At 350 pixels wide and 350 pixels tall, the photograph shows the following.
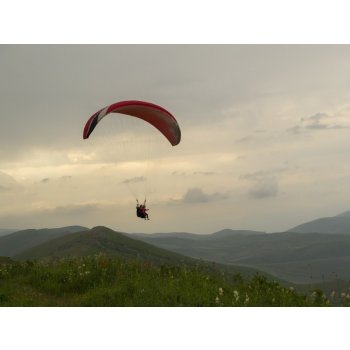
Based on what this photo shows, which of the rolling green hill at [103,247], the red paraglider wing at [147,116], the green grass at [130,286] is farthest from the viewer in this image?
the rolling green hill at [103,247]

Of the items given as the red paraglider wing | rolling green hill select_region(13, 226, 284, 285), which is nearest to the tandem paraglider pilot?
the red paraglider wing

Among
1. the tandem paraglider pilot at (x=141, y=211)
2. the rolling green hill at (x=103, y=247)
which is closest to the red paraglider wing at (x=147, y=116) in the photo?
the tandem paraglider pilot at (x=141, y=211)

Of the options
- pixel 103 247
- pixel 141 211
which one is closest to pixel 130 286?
pixel 141 211

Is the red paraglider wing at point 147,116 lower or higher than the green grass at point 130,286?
higher

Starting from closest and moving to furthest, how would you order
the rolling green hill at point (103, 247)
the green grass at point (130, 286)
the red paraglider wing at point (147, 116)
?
the green grass at point (130, 286)
the red paraglider wing at point (147, 116)
the rolling green hill at point (103, 247)

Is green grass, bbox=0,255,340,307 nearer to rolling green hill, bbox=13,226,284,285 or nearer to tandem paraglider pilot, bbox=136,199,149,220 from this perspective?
tandem paraglider pilot, bbox=136,199,149,220

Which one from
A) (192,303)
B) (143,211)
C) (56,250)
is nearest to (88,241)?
(56,250)

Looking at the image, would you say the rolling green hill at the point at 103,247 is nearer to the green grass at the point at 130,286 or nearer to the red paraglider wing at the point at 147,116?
the red paraglider wing at the point at 147,116
